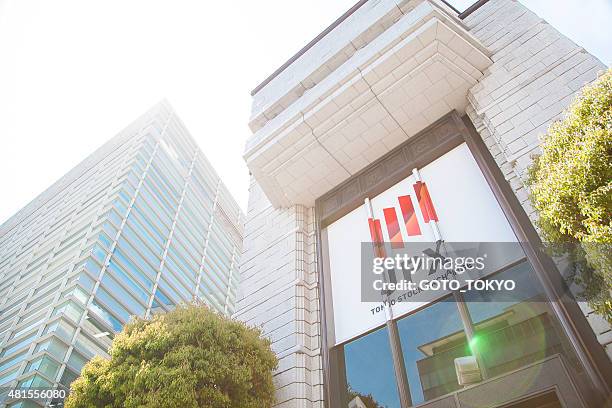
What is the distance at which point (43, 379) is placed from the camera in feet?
53.0

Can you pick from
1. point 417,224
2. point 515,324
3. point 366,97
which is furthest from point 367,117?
point 515,324

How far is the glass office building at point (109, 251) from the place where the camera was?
18.3m

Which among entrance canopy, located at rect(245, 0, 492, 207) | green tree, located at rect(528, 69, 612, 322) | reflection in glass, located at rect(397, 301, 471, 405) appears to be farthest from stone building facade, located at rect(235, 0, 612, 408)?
green tree, located at rect(528, 69, 612, 322)

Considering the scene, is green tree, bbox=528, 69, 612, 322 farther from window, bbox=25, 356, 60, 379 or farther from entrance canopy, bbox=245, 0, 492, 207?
window, bbox=25, 356, 60, 379

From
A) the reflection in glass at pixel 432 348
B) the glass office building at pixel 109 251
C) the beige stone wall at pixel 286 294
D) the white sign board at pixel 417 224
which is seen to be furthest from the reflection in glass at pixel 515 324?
the glass office building at pixel 109 251

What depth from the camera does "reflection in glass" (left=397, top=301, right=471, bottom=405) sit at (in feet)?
20.6

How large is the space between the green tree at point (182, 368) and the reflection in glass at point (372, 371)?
64.1 inches

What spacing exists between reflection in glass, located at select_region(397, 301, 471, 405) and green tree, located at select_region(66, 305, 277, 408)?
2.42m

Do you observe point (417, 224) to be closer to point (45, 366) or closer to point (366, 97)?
point (366, 97)

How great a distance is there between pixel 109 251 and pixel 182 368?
19.9 metres

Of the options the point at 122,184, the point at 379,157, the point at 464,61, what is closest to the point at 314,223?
the point at 379,157

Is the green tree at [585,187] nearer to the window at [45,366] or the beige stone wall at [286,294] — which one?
the beige stone wall at [286,294]

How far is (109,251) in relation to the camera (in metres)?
23.1

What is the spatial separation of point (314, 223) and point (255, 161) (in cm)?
237
